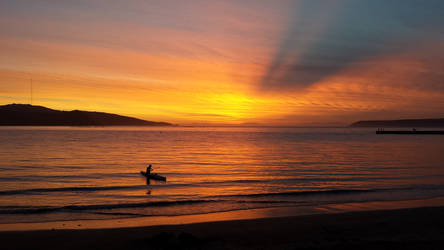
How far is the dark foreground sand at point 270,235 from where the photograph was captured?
8.81 metres

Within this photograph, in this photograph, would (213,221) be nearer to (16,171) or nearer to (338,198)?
(338,198)

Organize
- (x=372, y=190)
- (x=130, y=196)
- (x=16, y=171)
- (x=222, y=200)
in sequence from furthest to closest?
(x=16, y=171) → (x=372, y=190) → (x=130, y=196) → (x=222, y=200)

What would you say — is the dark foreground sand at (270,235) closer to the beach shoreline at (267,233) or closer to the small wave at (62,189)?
the beach shoreline at (267,233)

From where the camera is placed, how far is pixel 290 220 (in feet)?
38.7

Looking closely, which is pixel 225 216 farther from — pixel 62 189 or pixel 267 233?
pixel 62 189

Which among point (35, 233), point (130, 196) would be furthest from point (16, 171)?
point (35, 233)

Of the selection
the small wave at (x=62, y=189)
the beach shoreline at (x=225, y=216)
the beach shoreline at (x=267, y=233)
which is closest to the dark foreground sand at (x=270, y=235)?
the beach shoreline at (x=267, y=233)

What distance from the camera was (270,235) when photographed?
32.7ft

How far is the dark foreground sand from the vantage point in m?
8.81

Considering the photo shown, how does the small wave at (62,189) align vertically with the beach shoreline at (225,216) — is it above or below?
above

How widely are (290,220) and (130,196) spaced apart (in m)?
8.96

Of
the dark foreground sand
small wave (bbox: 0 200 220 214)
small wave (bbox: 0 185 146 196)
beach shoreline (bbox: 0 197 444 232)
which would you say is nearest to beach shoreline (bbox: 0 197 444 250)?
the dark foreground sand

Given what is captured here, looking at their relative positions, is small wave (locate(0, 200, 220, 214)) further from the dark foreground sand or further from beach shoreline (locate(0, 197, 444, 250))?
the dark foreground sand

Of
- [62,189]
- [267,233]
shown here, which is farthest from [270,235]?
[62,189]
